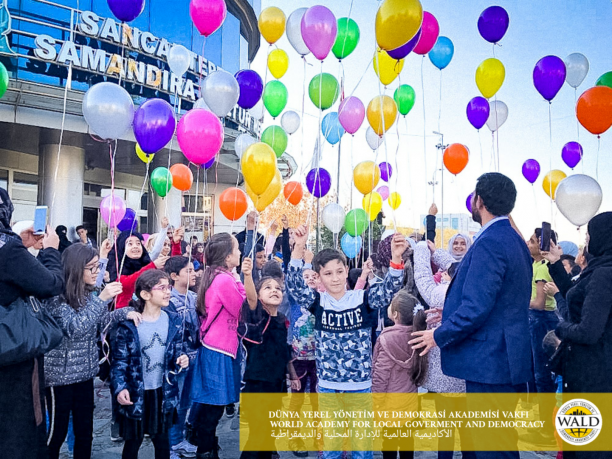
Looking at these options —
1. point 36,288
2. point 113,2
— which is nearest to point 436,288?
point 36,288

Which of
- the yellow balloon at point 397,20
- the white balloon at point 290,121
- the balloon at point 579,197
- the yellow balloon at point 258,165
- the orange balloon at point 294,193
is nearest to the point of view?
the yellow balloon at point 397,20

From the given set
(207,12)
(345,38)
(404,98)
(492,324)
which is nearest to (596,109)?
(404,98)

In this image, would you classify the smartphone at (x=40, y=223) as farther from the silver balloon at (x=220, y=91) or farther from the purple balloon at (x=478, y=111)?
the purple balloon at (x=478, y=111)

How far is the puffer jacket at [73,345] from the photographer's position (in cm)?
284

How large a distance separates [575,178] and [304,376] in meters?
3.13

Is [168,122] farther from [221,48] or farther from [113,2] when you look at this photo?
[221,48]

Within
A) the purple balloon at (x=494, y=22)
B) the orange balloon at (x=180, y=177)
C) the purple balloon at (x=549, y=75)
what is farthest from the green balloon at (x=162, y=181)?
the purple balloon at (x=549, y=75)

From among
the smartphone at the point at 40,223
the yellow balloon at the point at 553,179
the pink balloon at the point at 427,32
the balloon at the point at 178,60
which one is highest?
the balloon at the point at 178,60

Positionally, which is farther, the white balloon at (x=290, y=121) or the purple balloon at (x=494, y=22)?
the white balloon at (x=290, y=121)

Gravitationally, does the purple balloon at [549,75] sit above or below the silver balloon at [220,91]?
above

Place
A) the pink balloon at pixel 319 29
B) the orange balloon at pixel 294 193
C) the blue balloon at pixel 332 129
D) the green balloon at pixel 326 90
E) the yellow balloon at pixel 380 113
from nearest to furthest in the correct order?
the pink balloon at pixel 319 29, the yellow balloon at pixel 380 113, the green balloon at pixel 326 90, the blue balloon at pixel 332 129, the orange balloon at pixel 294 193

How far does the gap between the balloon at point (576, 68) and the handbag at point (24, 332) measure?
21.4 feet

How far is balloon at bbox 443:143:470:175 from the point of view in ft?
20.1

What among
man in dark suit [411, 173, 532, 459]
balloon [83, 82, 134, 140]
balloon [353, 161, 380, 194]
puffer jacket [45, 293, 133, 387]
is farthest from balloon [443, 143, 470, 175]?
puffer jacket [45, 293, 133, 387]
